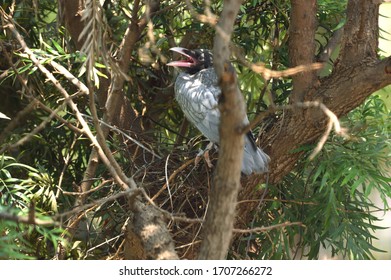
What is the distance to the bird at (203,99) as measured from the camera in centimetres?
221

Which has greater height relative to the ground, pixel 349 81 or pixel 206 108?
pixel 349 81

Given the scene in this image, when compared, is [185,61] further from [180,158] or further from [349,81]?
[349,81]

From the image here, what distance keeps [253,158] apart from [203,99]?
14.8 inches

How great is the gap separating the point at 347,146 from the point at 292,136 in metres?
0.24

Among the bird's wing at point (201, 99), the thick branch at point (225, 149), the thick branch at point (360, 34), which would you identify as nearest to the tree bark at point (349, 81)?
the thick branch at point (360, 34)

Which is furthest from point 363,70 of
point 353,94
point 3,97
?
point 3,97

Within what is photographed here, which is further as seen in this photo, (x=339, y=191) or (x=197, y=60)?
(x=197, y=60)

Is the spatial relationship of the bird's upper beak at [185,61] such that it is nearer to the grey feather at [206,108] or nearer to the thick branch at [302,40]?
the grey feather at [206,108]

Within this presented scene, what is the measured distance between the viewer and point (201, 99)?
2475 millimetres

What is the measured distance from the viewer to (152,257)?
68.4 inches

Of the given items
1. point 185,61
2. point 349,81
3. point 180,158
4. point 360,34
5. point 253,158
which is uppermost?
point 360,34

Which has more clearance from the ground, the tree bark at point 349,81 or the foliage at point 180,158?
the tree bark at point 349,81

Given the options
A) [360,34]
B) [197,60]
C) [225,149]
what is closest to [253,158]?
[360,34]

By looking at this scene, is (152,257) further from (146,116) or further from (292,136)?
(146,116)
